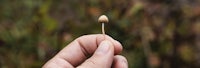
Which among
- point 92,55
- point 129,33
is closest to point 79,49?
point 92,55

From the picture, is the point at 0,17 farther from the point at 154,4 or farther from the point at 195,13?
the point at 195,13

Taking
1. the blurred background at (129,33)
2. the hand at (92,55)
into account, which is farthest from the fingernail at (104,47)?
the blurred background at (129,33)

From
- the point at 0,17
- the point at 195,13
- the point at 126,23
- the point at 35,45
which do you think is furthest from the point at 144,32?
the point at 0,17

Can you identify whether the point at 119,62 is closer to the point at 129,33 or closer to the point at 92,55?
the point at 92,55

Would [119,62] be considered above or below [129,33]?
above

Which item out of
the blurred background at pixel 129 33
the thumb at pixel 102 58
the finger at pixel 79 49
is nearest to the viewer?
the thumb at pixel 102 58

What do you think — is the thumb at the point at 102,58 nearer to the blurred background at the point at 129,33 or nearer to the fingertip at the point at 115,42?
the fingertip at the point at 115,42
